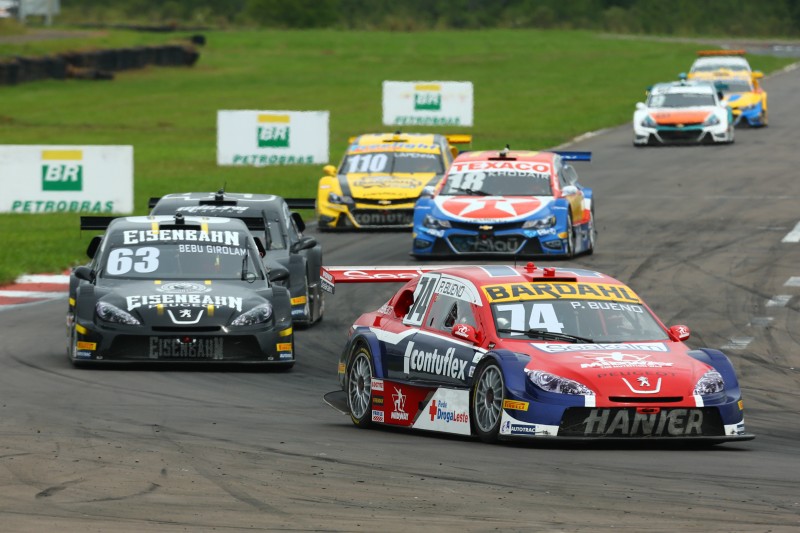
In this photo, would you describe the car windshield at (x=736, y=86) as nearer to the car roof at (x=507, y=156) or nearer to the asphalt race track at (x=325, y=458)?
the car roof at (x=507, y=156)

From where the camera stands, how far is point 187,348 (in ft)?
54.0

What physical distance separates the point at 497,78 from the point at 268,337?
2353 inches

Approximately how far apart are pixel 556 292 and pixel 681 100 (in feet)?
104

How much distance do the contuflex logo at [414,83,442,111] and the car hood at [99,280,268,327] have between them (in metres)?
33.0

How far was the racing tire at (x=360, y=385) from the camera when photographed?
13.5 metres

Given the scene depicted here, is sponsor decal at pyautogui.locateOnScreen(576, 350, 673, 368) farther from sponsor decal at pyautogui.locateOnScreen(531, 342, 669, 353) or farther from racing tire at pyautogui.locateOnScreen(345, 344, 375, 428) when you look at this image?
racing tire at pyautogui.locateOnScreen(345, 344, 375, 428)

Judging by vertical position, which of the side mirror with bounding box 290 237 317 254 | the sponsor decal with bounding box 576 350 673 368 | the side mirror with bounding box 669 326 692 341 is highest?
the side mirror with bounding box 669 326 692 341

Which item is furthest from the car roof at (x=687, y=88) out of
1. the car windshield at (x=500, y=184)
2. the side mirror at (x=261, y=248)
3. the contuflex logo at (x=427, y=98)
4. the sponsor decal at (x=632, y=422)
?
the sponsor decal at (x=632, y=422)

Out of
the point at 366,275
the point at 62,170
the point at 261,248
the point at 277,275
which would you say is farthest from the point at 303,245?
the point at 62,170

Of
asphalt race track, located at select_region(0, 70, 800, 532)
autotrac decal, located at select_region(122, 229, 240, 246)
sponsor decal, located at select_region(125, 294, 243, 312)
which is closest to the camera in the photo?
asphalt race track, located at select_region(0, 70, 800, 532)

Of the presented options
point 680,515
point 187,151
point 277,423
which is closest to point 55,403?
point 277,423

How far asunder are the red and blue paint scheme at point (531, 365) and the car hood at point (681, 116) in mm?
30569

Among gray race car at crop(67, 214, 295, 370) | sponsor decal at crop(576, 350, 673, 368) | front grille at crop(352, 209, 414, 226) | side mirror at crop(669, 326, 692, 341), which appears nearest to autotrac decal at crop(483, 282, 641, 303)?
side mirror at crop(669, 326, 692, 341)

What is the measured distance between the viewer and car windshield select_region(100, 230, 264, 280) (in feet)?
56.8
